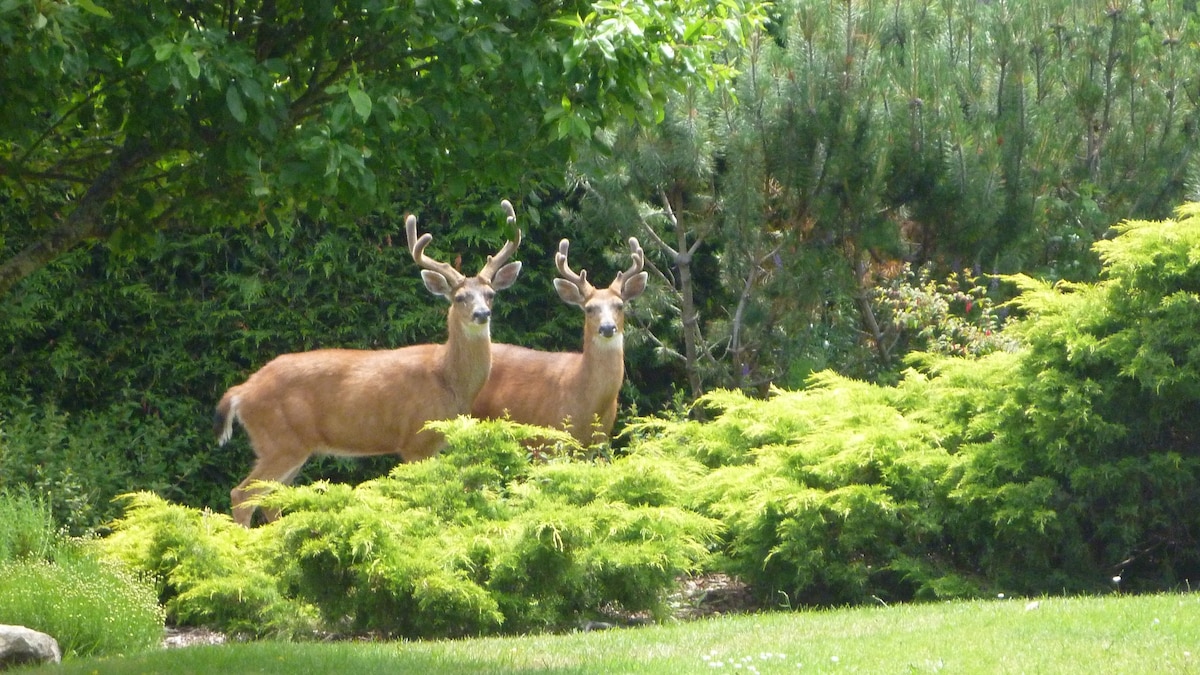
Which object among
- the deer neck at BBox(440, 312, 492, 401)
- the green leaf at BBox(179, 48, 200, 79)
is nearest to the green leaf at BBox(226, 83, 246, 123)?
the green leaf at BBox(179, 48, 200, 79)

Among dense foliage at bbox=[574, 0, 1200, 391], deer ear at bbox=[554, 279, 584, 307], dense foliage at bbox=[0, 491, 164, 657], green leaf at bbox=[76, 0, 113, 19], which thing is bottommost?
dense foliage at bbox=[0, 491, 164, 657]

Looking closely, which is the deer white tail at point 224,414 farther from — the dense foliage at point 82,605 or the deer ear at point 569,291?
the dense foliage at point 82,605

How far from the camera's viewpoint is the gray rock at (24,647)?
6.29 meters

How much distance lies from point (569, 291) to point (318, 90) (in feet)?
18.6

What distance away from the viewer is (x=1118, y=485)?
25.0ft

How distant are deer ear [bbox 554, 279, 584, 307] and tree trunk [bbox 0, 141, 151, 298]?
5572 mm

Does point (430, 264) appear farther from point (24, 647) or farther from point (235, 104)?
point (235, 104)

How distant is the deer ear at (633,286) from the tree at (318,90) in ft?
15.7

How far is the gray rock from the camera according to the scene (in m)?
6.29

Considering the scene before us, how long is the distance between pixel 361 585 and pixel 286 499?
2.09 ft

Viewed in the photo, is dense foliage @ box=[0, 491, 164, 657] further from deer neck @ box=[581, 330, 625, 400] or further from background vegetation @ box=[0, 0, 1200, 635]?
deer neck @ box=[581, 330, 625, 400]

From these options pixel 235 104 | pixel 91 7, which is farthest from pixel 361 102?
pixel 91 7

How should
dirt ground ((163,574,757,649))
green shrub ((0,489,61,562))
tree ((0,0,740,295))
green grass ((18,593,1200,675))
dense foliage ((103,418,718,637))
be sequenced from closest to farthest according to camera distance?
tree ((0,0,740,295)) < green grass ((18,593,1200,675)) < dense foliage ((103,418,718,637)) < dirt ground ((163,574,757,649)) < green shrub ((0,489,61,562))

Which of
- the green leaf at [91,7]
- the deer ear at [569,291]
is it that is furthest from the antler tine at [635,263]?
the green leaf at [91,7]
